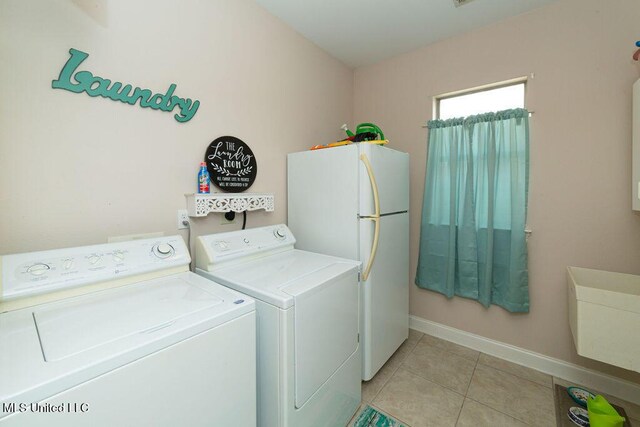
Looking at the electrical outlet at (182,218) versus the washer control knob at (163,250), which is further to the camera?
the electrical outlet at (182,218)

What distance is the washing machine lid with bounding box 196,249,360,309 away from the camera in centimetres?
118

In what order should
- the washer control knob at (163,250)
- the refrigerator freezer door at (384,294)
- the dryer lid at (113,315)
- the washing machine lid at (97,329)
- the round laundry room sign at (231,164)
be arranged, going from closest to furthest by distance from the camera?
the washing machine lid at (97,329) → the dryer lid at (113,315) → the washer control knob at (163,250) → the round laundry room sign at (231,164) → the refrigerator freezer door at (384,294)

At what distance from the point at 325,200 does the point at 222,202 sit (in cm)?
72

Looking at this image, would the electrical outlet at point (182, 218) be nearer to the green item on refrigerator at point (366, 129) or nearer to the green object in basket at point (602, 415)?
the green item on refrigerator at point (366, 129)

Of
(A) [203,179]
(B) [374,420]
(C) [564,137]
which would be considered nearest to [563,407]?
(B) [374,420]

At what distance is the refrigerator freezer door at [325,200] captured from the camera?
183 centimetres

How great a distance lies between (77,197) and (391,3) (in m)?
2.31

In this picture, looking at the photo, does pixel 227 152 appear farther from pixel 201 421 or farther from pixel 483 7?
pixel 483 7

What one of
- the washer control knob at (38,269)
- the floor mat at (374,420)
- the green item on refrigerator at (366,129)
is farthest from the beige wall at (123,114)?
the floor mat at (374,420)

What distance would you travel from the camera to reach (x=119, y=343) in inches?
29.7

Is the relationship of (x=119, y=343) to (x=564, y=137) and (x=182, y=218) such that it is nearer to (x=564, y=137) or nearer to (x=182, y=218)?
(x=182, y=218)

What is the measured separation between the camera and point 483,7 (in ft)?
6.51

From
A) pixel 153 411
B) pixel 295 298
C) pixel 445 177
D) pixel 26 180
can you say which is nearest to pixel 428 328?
pixel 445 177

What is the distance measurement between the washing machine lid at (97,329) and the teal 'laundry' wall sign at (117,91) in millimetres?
922
